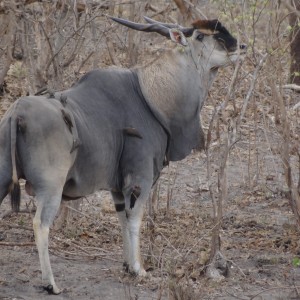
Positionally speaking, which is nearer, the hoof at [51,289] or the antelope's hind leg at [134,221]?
the hoof at [51,289]

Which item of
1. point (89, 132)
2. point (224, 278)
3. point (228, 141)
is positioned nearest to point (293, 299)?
point (224, 278)

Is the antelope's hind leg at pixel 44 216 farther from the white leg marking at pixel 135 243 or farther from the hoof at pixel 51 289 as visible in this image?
the white leg marking at pixel 135 243

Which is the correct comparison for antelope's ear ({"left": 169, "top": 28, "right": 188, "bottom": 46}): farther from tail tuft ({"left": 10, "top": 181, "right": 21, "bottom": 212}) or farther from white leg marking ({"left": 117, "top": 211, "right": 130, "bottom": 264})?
tail tuft ({"left": 10, "top": 181, "right": 21, "bottom": 212})

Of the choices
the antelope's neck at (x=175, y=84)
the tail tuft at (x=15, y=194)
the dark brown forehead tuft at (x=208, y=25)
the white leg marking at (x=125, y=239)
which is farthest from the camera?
the dark brown forehead tuft at (x=208, y=25)

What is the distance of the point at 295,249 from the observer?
794 cm

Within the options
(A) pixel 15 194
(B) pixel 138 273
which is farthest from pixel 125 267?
(A) pixel 15 194

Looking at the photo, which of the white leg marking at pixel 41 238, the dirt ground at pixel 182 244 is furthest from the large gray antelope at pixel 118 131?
the dirt ground at pixel 182 244

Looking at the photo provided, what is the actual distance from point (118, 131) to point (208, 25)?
4.03 ft

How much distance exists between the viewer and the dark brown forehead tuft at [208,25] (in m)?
7.51

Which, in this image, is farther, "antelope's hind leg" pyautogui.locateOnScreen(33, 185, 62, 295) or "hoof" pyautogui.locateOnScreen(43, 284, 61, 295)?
"hoof" pyautogui.locateOnScreen(43, 284, 61, 295)

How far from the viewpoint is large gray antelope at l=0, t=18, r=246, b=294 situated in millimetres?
6207

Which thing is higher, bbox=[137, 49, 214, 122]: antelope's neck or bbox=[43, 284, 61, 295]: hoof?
bbox=[137, 49, 214, 122]: antelope's neck

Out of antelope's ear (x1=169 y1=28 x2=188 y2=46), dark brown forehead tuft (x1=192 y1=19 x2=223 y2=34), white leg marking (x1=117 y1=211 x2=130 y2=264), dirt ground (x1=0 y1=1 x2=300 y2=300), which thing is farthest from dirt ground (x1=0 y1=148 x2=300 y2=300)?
dark brown forehead tuft (x1=192 y1=19 x2=223 y2=34)

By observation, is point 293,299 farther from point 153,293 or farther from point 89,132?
point 89,132
